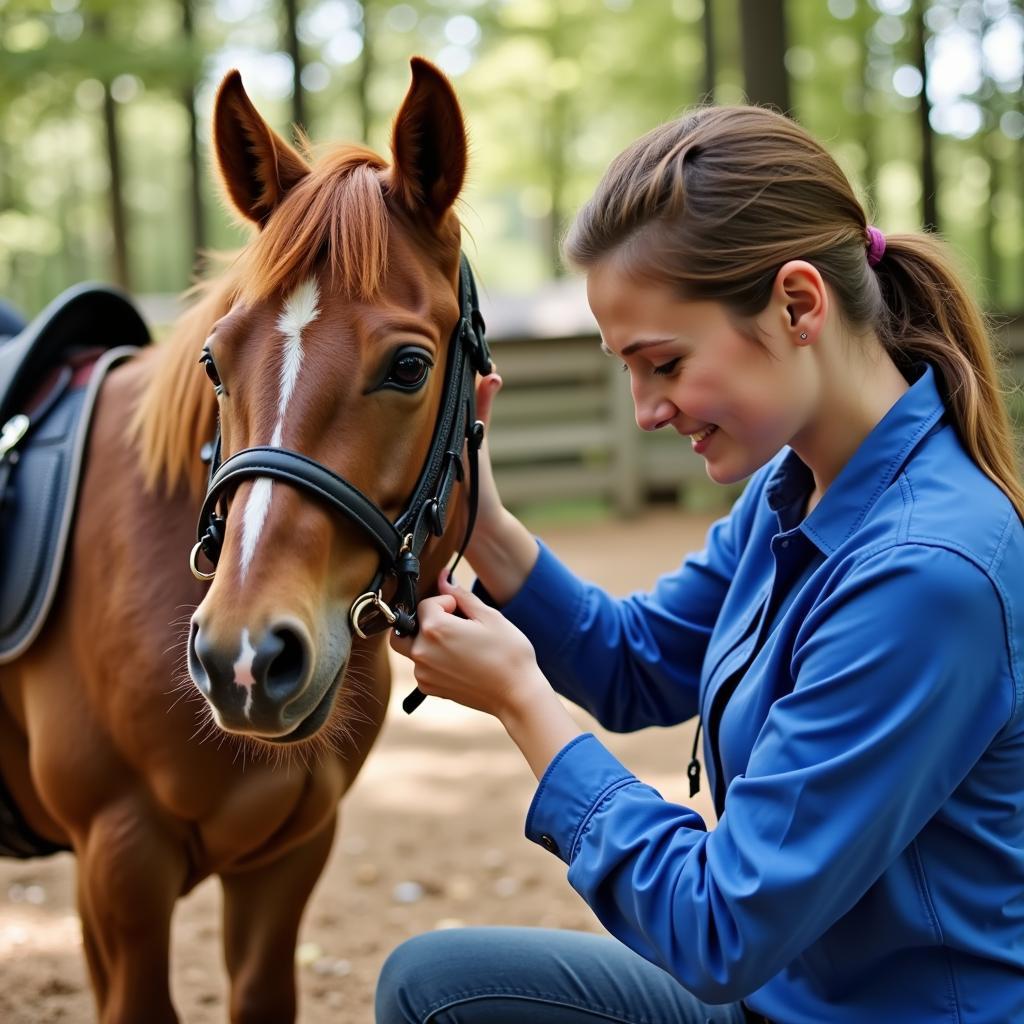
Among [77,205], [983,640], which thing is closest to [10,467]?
[983,640]

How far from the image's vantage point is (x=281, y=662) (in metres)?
1.54

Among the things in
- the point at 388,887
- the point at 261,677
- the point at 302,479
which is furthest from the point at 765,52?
the point at 261,677

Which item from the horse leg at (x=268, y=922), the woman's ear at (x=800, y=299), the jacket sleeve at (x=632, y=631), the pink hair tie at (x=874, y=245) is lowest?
the horse leg at (x=268, y=922)

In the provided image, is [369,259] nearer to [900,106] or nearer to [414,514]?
[414,514]

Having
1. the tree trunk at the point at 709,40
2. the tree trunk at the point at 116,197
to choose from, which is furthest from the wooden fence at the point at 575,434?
the tree trunk at the point at 709,40

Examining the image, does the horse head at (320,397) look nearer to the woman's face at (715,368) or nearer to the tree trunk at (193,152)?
the woman's face at (715,368)

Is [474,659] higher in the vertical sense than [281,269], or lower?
lower

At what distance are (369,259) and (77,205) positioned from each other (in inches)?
1344

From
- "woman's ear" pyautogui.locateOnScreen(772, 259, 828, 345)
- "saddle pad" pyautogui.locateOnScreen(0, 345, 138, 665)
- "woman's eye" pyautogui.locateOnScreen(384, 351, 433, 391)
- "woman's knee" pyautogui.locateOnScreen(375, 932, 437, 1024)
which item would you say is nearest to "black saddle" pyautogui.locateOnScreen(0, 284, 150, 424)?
"saddle pad" pyautogui.locateOnScreen(0, 345, 138, 665)

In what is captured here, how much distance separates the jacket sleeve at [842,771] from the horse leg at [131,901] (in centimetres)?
111

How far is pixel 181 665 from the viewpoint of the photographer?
212cm

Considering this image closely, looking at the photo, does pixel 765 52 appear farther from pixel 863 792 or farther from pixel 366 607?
pixel 863 792

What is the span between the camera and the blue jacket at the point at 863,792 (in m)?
1.40

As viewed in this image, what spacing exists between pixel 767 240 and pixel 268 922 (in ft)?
6.23
